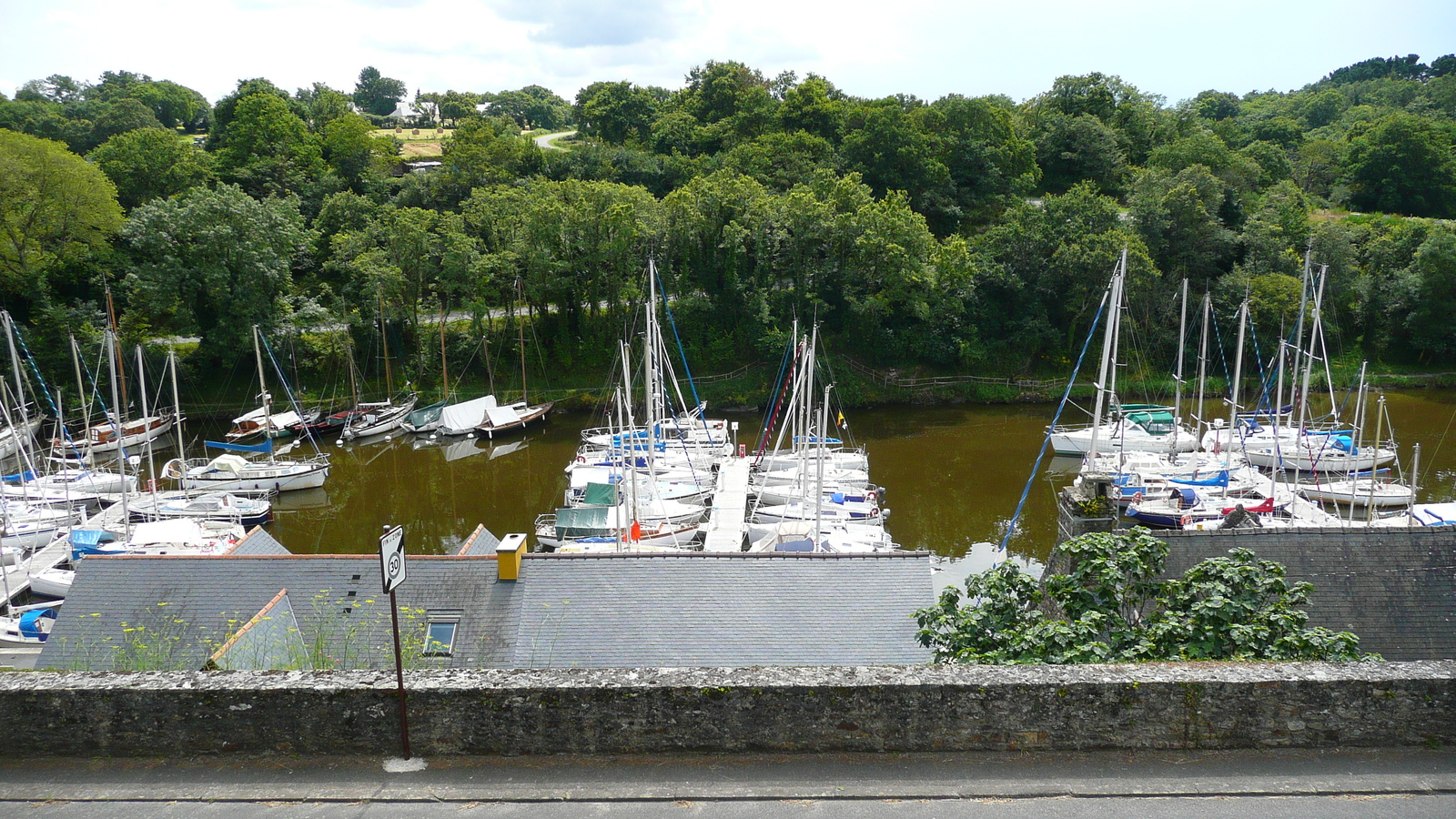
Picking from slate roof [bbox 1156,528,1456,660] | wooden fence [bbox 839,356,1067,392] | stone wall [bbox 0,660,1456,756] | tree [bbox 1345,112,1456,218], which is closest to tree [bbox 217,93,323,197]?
wooden fence [bbox 839,356,1067,392]

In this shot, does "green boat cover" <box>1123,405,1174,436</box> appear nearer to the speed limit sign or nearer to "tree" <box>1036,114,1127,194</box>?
"tree" <box>1036,114,1127,194</box>

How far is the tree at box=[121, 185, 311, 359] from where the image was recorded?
32156 mm

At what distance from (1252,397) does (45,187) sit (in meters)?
46.5

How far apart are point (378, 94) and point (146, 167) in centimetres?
5602

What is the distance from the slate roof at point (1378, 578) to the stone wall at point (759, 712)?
13.5ft

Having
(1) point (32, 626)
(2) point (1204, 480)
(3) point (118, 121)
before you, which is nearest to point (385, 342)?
(1) point (32, 626)

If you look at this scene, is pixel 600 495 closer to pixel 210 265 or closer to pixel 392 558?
pixel 392 558

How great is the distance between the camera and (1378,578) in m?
9.75

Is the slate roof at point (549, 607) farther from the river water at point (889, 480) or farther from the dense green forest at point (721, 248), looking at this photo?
the dense green forest at point (721, 248)

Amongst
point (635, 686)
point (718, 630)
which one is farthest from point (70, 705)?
point (718, 630)

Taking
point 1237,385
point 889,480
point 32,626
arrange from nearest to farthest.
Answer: point 32,626 → point 1237,385 → point 889,480

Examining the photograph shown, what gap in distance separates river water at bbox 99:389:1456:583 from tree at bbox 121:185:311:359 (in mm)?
4118

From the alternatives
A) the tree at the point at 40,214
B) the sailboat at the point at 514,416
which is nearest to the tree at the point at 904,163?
the sailboat at the point at 514,416

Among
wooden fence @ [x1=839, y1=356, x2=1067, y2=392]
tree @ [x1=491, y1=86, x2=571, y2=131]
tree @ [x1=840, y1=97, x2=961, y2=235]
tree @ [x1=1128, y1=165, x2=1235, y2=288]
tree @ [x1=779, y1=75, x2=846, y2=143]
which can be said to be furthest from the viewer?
tree @ [x1=491, y1=86, x2=571, y2=131]
